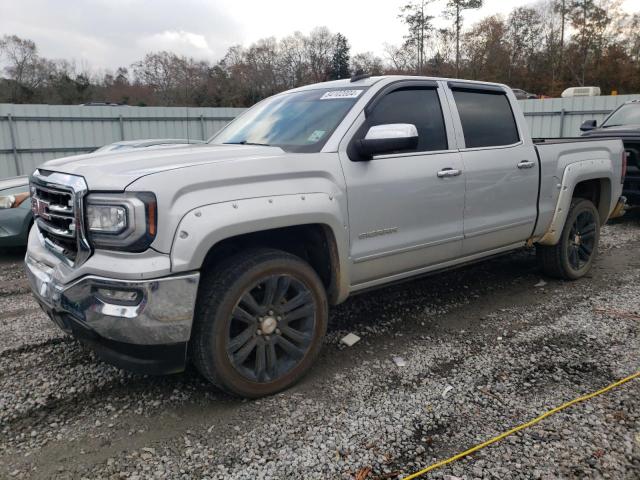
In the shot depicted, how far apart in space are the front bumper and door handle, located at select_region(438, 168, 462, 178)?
2.02 metres

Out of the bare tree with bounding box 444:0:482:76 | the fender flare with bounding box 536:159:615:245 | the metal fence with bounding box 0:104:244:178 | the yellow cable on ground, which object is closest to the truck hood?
the yellow cable on ground

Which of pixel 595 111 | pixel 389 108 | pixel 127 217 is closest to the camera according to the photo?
pixel 127 217

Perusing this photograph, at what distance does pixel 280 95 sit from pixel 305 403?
2617 mm

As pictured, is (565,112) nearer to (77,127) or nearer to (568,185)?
(568,185)

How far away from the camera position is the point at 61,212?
273cm

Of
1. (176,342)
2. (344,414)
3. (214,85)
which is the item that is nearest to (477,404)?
(344,414)

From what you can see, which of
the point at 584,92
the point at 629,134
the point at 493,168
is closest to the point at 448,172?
the point at 493,168

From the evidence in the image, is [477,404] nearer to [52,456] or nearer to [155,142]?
[52,456]

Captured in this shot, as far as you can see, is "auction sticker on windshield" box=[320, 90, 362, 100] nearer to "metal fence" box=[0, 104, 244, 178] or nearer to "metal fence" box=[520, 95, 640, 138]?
"metal fence" box=[0, 104, 244, 178]

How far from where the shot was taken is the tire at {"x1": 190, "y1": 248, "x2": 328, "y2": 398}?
8.83 ft

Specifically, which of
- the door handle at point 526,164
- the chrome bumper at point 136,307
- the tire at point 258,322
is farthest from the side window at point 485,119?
the chrome bumper at point 136,307

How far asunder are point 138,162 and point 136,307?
803mm

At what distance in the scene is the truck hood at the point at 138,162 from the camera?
2525 mm

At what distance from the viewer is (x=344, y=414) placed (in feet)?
9.23
